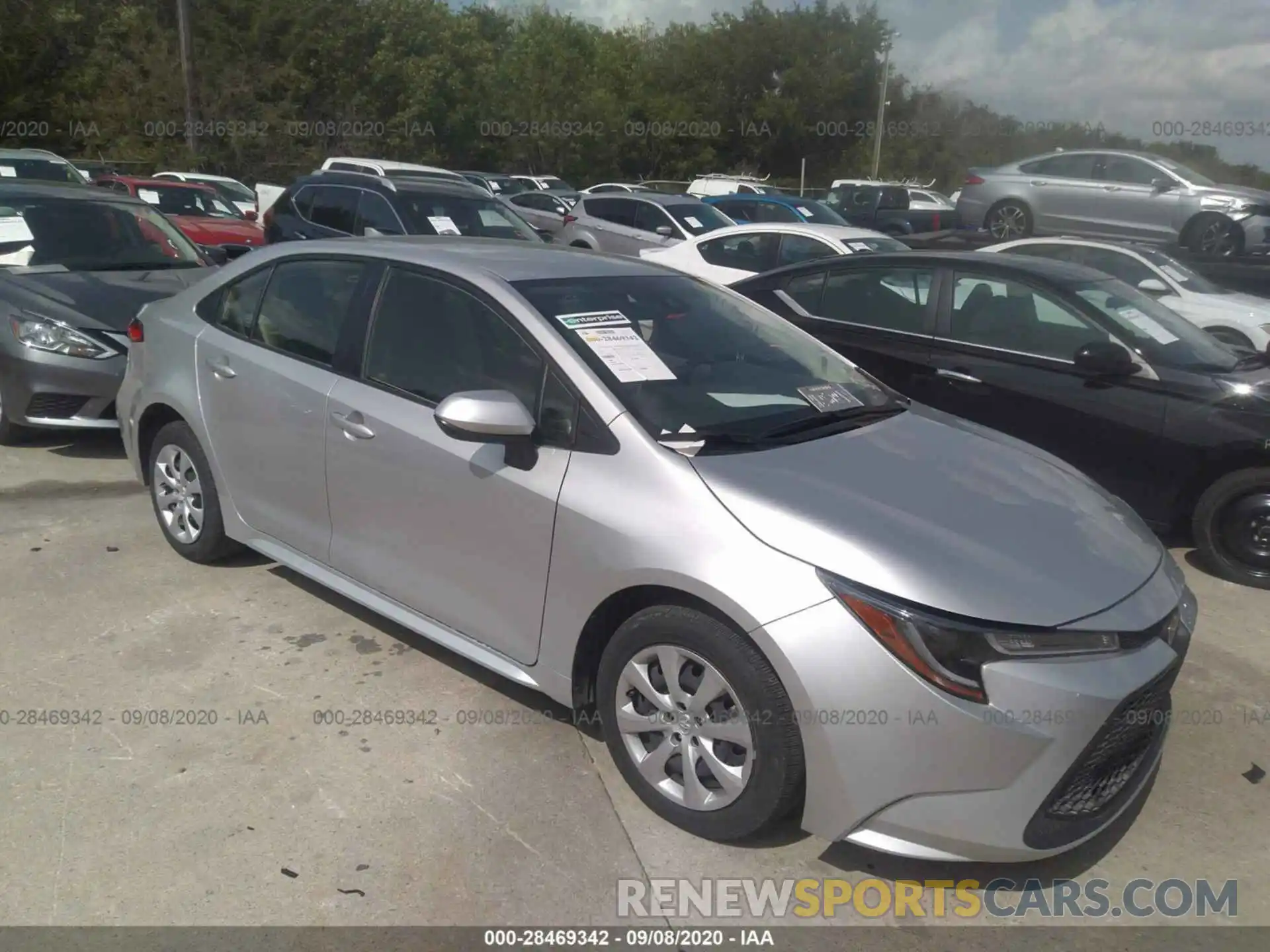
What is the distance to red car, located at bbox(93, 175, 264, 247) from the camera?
1393 centimetres

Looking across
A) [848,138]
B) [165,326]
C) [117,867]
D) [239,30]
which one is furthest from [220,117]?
[117,867]

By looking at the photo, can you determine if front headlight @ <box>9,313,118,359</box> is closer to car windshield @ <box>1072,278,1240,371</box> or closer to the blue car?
car windshield @ <box>1072,278,1240,371</box>

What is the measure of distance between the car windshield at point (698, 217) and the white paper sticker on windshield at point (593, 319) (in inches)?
452

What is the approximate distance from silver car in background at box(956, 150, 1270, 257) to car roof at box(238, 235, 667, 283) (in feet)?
34.3

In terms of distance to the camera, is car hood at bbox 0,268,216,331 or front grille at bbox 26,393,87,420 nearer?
front grille at bbox 26,393,87,420

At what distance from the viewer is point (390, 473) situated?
12.2ft

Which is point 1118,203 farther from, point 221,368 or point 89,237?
point 221,368

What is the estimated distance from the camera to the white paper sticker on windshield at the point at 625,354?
3.44 m

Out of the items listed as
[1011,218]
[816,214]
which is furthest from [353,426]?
[816,214]

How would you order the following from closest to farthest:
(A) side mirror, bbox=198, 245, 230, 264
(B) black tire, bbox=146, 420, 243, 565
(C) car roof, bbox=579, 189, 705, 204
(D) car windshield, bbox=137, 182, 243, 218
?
(B) black tire, bbox=146, 420, 243, 565, (A) side mirror, bbox=198, 245, 230, 264, (D) car windshield, bbox=137, 182, 243, 218, (C) car roof, bbox=579, 189, 705, 204

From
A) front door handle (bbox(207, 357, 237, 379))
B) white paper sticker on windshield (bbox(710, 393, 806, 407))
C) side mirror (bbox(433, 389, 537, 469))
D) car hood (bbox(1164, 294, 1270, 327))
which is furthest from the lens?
car hood (bbox(1164, 294, 1270, 327))

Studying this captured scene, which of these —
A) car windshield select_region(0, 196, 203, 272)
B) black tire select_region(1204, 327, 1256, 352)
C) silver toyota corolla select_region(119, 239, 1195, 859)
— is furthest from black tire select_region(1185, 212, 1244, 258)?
car windshield select_region(0, 196, 203, 272)

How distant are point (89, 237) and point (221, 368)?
3.79 meters

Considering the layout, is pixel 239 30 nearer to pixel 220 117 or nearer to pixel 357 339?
pixel 220 117
